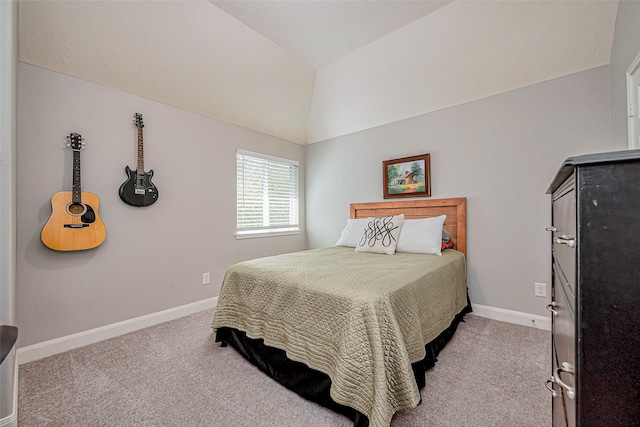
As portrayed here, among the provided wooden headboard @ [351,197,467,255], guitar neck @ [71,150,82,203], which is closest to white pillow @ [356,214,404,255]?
wooden headboard @ [351,197,467,255]

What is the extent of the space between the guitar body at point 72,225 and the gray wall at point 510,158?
3123mm

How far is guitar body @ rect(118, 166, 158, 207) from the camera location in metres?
2.41

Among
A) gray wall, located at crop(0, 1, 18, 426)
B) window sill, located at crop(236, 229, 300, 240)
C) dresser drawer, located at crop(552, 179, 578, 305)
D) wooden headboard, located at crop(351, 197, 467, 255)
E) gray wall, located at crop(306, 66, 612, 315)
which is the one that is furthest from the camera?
window sill, located at crop(236, 229, 300, 240)

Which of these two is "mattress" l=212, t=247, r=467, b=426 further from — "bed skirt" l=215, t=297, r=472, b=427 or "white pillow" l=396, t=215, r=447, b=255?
"white pillow" l=396, t=215, r=447, b=255

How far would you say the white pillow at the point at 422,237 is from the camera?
2.51 meters

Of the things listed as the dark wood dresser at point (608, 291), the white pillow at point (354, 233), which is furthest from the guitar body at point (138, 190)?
the dark wood dresser at point (608, 291)

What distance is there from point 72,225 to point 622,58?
4.18 meters

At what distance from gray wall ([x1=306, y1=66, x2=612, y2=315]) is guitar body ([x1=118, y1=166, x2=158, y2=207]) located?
273 centimetres

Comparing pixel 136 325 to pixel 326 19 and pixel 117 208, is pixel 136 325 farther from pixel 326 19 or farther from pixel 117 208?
pixel 326 19

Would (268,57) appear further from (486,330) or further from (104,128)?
(486,330)

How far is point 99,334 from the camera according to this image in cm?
225

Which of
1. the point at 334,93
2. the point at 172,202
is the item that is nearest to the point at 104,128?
the point at 172,202

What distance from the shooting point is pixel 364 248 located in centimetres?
275

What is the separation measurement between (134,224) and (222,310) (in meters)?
1.27
